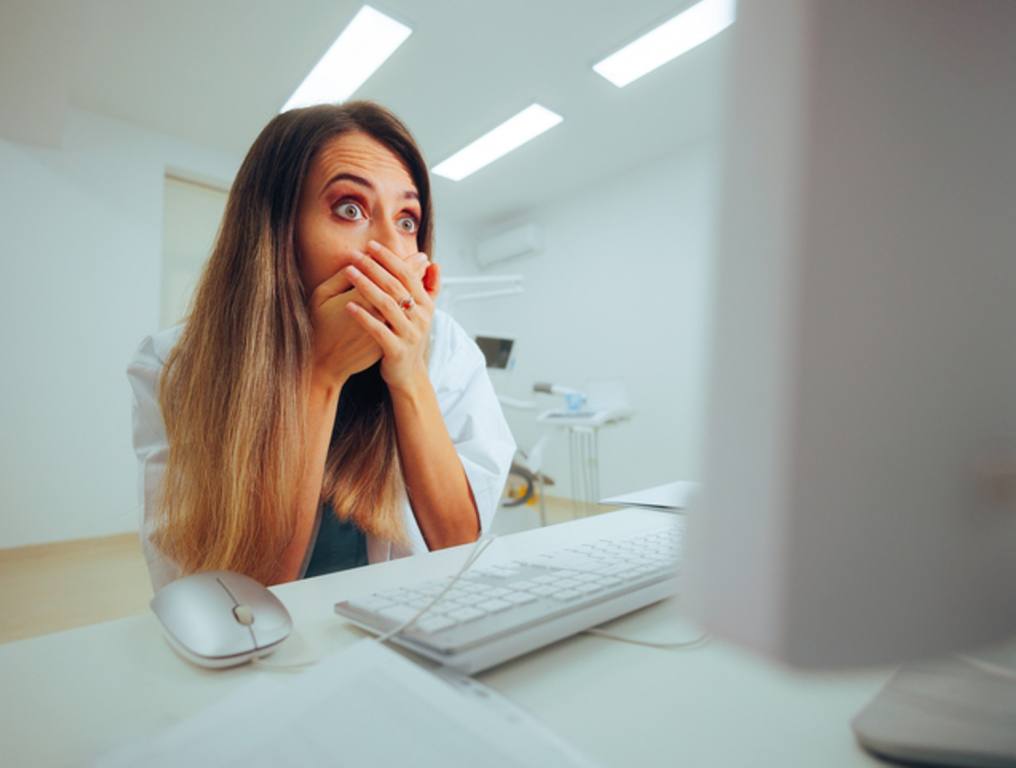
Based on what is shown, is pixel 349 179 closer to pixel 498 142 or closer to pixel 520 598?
pixel 520 598

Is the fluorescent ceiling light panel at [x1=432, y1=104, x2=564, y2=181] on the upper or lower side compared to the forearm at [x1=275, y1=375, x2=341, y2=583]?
upper

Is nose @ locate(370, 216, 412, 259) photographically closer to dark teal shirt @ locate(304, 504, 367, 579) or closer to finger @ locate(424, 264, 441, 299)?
finger @ locate(424, 264, 441, 299)

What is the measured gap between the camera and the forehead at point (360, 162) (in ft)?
2.72

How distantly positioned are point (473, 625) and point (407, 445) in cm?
57

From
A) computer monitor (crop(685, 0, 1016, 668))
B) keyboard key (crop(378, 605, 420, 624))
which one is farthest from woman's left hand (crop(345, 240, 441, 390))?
computer monitor (crop(685, 0, 1016, 668))

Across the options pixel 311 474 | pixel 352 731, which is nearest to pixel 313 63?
pixel 311 474

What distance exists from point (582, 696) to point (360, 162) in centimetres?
85

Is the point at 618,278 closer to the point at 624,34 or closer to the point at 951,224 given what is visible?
the point at 624,34

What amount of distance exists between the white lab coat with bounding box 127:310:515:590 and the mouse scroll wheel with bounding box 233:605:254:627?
1.72 feet

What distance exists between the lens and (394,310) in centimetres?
78

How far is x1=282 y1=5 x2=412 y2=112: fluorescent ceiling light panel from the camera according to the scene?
213cm

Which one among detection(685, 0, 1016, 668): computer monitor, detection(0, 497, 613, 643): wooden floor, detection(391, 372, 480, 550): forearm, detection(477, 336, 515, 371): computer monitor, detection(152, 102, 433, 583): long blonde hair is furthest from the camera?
detection(477, 336, 515, 371): computer monitor

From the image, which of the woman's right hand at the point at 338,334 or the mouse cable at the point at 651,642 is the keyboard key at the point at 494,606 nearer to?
the mouse cable at the point at 651,642

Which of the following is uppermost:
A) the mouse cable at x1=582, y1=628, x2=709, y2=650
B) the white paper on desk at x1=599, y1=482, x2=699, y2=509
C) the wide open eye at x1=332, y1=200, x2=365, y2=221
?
the wide open eye at x1=332, y1=200, x2=365, y2=221
